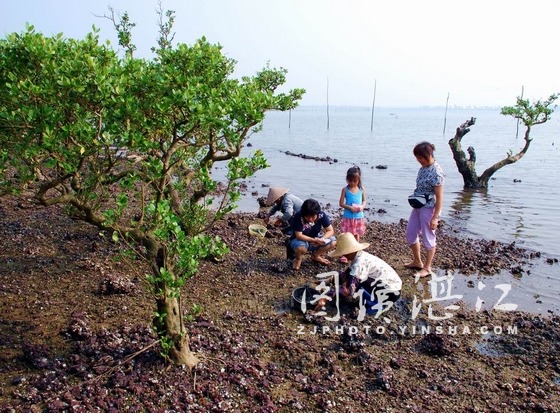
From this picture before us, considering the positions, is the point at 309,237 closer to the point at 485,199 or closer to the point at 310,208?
the point at 310,208

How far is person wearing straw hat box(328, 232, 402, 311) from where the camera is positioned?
6.11 meters

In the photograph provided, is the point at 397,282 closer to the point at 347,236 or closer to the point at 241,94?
the point at 347,236

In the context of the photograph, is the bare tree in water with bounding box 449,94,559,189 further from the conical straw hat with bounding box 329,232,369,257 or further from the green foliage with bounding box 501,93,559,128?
the conical straw hat with bounding box 329,232,369,257

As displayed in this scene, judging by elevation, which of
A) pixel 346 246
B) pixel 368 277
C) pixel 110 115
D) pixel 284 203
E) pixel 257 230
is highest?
pixel 110 115

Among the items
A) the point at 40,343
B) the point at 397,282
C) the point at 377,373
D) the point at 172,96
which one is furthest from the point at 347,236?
the point at 40,343

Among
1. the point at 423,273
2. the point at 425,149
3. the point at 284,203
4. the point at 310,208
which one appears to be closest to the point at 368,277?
the point at 310,208

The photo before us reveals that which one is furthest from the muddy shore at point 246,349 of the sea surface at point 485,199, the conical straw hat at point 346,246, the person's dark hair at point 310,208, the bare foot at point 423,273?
the sea surface at point 485,199

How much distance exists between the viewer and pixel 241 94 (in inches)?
160

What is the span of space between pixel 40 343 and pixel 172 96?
318cm

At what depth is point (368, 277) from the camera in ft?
20.4

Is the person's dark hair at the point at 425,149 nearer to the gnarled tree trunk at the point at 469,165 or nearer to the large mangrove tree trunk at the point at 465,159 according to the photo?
the large mangrove tree trunk at the point at 465,159

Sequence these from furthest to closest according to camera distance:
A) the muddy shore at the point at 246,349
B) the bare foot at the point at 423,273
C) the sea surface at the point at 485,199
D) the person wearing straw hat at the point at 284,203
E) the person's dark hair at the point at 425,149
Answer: the sea surface at the point at 485,199 → the person wearing straw hat at the point at 284,203 → the bare foot at the point at 423,273 → the person's dark hair at the point at 425,149 → the muddy shore at the point at 246,349

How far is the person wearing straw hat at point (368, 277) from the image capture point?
6109 mm

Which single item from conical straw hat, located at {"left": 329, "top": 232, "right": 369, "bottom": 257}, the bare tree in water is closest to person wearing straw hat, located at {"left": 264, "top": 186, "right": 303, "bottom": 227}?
conical straw hat, located at {"left": 329, "top": 232, "right": 369, "bottom": 257}
